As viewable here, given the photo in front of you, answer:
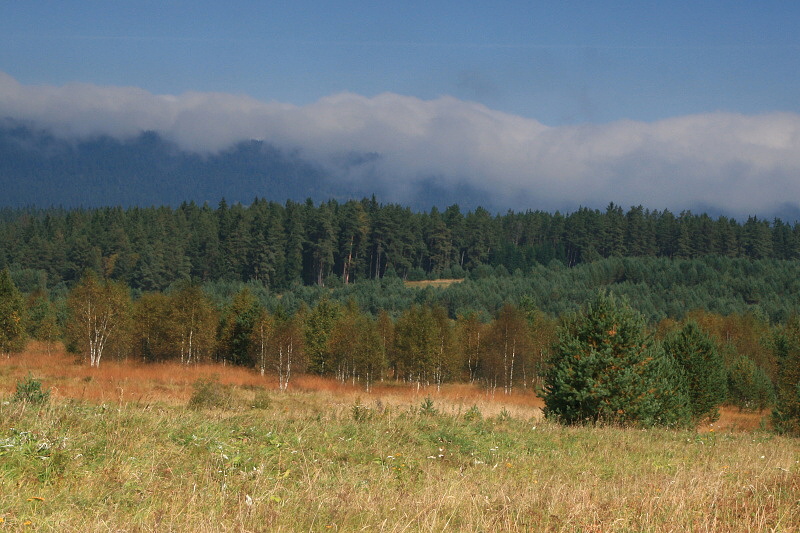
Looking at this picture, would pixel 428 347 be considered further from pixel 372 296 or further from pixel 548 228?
pixel 548 228

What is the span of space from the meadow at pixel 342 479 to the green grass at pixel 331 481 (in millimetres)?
23

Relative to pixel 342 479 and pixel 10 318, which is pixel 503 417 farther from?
pixel 10 318

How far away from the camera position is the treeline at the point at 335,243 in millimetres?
123375

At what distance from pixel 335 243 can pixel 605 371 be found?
114387 millimetres

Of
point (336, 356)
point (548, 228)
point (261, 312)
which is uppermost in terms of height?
point (548, 228)

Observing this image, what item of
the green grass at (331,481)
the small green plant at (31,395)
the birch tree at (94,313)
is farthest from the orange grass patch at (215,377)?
the green grass at (331,481)

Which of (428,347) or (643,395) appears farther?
(428,347)

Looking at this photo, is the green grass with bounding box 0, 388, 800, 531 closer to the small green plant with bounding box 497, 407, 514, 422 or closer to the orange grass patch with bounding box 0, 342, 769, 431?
the small green plant with bounding box 497, 407, 514, 422

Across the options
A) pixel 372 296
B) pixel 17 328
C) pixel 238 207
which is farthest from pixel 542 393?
pixel 238 207

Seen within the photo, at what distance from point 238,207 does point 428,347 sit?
10014 centimetres

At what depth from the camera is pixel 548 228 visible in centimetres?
16375

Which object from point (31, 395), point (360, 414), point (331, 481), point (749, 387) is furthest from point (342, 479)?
point (749, 387)

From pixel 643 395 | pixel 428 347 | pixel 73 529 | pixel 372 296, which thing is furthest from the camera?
pixel 372 296

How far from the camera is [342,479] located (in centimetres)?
674
